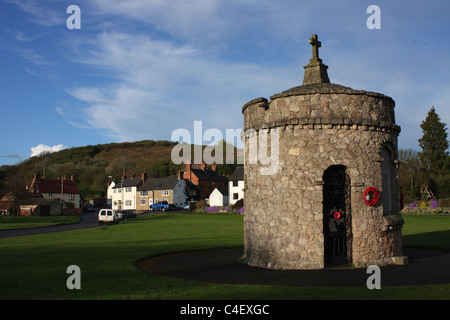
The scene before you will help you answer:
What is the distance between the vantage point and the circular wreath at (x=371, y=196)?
13.6 m

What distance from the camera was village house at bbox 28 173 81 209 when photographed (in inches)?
3110

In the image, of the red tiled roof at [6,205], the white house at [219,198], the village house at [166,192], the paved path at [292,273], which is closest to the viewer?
the paved path at [292,273]

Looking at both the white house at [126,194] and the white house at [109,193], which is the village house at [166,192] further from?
the white house at [109,193]

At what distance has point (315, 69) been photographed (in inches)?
641

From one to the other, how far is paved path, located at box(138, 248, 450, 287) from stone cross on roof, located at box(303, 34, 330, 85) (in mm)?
7753

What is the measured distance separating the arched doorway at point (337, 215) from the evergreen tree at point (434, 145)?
186 ft

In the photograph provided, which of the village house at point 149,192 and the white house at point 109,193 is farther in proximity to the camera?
the white house at point 109,193

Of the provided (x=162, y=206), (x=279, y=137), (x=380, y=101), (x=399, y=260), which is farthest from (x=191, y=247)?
(x=162, y=206)

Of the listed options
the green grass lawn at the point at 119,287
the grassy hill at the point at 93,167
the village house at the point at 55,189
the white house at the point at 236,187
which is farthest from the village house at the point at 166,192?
the green grass lawn at the point at 119,287

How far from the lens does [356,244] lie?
13523 millimetres

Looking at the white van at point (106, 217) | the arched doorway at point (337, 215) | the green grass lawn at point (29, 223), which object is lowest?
the green grass lawn at point (29, 223)

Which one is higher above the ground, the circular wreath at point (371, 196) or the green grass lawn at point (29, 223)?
the circular wreath at point (371, 196)
